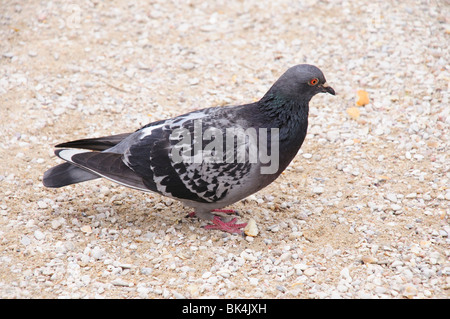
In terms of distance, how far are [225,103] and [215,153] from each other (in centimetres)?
229

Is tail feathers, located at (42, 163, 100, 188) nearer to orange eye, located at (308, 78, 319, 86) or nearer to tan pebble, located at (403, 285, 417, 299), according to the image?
orange eye, located at (308, 78, 319, 86)

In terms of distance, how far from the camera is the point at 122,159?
17.7 ft

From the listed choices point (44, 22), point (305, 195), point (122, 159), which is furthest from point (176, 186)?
point (44, 22)

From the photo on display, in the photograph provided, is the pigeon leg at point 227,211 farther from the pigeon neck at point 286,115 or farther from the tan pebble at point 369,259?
the tan pebble at point 369,259

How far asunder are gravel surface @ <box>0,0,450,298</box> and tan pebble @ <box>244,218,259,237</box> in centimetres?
8

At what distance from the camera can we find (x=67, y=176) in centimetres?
548

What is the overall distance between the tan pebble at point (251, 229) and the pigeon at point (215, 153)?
0.37 m

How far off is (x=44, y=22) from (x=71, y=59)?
3.58 feet

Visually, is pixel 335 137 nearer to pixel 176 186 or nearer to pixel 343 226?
pixel 343 226

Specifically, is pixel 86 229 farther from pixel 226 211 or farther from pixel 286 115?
pixel 286 115

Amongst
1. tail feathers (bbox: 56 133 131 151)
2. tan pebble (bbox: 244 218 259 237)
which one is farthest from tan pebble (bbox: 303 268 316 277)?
tail feathers (bbox: 56 133 131 151)

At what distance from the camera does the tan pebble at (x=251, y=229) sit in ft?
18.1

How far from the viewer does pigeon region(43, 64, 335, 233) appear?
5160mm

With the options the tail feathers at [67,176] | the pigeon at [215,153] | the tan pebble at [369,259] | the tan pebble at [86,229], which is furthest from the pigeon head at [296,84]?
the tan pebble at [86,229]
